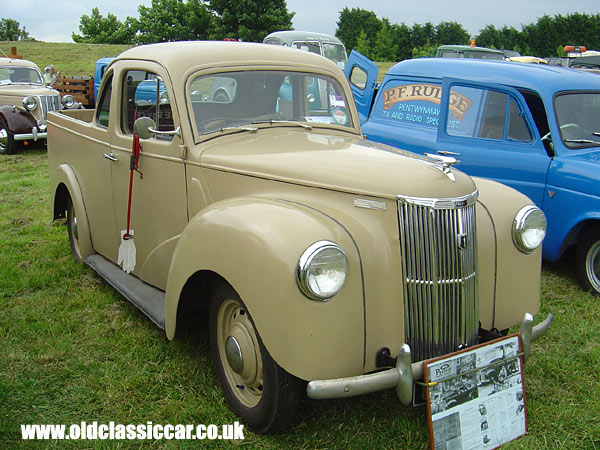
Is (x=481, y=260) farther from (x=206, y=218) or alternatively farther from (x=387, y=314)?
(x=206, y=218)

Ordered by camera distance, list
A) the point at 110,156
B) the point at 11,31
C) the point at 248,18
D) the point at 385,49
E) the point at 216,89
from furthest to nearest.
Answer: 1. the point at 11,31
2. the point at 385,49
3. the point at 248,18
4. the point at 110,156
5. the point at 216,89

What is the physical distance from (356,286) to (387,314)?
200mm

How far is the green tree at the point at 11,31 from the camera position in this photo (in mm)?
63731

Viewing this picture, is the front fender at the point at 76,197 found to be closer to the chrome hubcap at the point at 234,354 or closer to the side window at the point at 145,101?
the side window at the point at 145,101

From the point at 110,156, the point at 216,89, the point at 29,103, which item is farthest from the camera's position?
the point at 29,103

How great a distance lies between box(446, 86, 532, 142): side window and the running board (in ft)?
10.4

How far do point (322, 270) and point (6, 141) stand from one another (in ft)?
33.2

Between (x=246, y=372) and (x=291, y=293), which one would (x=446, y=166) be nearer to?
(x=291, y=293)

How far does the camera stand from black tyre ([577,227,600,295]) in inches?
170

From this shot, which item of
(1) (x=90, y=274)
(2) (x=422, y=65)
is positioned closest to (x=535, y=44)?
(2) (x=422, y=65)

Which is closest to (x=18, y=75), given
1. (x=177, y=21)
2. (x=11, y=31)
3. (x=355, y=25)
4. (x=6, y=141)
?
(x=6, y=141)

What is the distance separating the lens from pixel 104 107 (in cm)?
411

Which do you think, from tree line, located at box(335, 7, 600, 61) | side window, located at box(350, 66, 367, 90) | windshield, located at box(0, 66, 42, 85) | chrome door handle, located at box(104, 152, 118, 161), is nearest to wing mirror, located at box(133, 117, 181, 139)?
chrome door handle, located at box(104, 152, 118, 161)

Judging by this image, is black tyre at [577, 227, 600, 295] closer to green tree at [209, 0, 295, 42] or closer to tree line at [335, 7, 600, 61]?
green tree at [209, 0, 295, 42]
